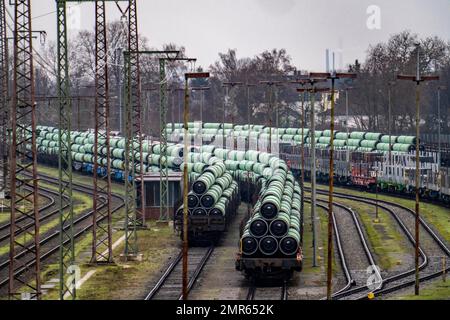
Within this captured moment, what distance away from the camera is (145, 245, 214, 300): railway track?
1551 inches

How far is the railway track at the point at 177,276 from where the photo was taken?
39388 mm

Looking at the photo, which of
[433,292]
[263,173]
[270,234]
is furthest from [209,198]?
[433,292]

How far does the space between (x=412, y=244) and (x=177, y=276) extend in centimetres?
1461

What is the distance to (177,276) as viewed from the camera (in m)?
44.0

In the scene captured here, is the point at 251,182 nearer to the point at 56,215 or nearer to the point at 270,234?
the point at 56,215

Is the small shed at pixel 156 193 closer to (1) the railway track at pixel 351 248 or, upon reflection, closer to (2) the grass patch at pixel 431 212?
(1) the railway track at pixel 351 248

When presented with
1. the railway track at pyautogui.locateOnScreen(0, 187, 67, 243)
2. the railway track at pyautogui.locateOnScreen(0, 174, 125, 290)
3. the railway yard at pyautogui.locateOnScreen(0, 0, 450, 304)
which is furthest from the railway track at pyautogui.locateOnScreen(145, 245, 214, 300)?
the railway track at pyautogui.locateOnScreen(0, 187, 67, 243)

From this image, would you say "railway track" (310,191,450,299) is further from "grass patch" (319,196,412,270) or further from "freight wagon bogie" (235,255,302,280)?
"freight wagon bogie" (235,255,302,280)

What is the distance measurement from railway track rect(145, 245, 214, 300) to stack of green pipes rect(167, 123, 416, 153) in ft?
107

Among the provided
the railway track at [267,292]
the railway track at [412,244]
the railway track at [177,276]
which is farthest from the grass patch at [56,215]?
the railway track at [412,244]

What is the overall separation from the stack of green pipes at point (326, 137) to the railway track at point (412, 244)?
1593cm

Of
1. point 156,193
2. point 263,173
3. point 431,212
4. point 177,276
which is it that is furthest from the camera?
point 263,173

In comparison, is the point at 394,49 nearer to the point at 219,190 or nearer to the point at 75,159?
the point at 75,159
